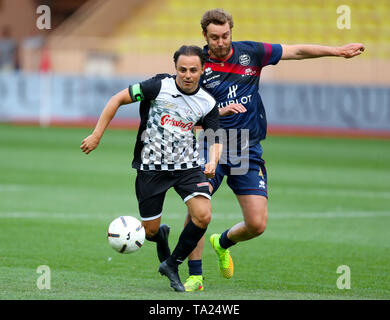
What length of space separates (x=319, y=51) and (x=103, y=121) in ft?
7.09

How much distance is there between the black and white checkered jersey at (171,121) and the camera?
6727mm

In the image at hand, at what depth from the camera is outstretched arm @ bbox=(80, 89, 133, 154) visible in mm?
6441

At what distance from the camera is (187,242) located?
6.69 meters

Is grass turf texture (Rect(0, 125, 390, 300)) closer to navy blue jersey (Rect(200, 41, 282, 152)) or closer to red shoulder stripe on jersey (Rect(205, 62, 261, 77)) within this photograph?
navy blue jersey (Rect(200, 41, 282, 152))

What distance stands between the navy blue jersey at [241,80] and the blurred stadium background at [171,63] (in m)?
18.8

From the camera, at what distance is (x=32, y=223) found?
1025 centimetres

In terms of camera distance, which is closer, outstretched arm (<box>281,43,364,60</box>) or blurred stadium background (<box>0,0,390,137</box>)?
outstretched arm (<box>281,43,364,60</box>)

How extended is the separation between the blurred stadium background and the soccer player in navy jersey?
18777mm

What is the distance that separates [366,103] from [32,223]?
17694mm

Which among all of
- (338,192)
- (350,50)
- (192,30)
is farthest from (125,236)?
(192,30)

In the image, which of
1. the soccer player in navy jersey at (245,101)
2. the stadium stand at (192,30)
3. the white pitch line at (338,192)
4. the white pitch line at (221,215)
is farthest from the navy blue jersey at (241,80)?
the stadium stand at (192,30)

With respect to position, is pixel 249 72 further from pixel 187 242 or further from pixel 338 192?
pixel 338 192

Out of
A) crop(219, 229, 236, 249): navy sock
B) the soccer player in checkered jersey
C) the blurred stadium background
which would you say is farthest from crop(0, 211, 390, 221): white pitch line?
the blurred stadium background
